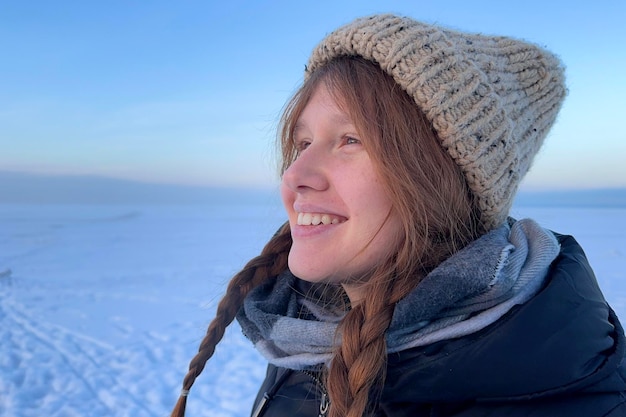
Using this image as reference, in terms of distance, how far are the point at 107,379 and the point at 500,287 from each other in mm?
4527

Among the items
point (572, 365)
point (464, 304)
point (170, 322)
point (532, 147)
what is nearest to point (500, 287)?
point (464, 304)

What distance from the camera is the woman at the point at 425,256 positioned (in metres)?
0.97

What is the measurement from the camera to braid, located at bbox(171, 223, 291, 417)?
166 centimetres

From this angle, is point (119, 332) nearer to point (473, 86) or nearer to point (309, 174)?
point (309, 174)

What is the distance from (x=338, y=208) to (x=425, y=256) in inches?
11.3

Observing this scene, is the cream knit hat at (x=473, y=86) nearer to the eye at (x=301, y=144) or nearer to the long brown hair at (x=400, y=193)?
the long brown hair at (x=400, y=193)

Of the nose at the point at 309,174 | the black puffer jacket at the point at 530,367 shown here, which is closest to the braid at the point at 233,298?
the nose at the point at 309,174

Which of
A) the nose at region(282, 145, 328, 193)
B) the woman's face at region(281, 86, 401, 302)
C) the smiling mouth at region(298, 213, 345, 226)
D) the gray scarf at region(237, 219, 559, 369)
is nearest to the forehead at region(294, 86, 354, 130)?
the woman's face at region(281, 86, 401, 302)

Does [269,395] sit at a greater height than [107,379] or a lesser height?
greater

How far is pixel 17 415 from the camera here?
3797 millimetres

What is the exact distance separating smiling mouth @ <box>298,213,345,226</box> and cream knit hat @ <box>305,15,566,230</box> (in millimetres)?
382

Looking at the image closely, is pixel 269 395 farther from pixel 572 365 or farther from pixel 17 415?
pixel 17 415

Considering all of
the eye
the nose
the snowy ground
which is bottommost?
the snowy ground

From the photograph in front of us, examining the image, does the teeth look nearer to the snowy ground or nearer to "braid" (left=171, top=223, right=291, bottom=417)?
"braid" (left=171, top=223, right=291, bottom=417)
